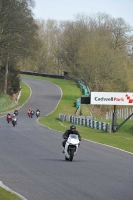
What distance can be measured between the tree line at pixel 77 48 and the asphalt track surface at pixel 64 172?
38.5 metres

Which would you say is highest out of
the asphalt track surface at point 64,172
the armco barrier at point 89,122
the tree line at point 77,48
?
the tree line at point 77,48

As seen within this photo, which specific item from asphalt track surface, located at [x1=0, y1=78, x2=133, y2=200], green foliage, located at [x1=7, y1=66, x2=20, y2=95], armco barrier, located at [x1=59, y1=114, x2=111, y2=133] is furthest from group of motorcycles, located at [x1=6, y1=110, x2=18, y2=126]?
green foliage, located at [x1=7, y1=66, x2=20, y2=95]

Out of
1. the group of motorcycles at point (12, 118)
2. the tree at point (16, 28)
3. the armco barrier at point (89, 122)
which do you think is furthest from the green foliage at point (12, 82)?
the group of motorcycles at point (12, 118)

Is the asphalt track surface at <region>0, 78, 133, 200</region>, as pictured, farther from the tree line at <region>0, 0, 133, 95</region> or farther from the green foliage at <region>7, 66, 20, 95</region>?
the green foliage at <region>7, 66, 20, 95</region>

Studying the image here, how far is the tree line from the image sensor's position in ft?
209

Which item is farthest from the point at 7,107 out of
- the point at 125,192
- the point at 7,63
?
the point at 125,192

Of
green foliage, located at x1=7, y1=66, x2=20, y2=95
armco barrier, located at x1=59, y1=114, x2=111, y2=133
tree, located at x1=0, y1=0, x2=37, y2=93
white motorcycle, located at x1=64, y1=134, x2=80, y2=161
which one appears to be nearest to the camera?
white motorcycle, located at x1=64, y1=134, x2=80, y2=161

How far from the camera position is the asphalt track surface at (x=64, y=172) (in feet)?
37.7

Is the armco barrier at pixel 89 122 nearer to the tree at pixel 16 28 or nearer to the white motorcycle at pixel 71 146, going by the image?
the tree at pixel 16 28

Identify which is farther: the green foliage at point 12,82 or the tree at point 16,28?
the green foliage at point 12,82

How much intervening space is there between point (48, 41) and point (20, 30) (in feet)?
201

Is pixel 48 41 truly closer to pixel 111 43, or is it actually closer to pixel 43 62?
A: pixel 43 62

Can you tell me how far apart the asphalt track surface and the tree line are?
38496 mm

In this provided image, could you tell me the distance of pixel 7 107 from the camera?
2771 inches
